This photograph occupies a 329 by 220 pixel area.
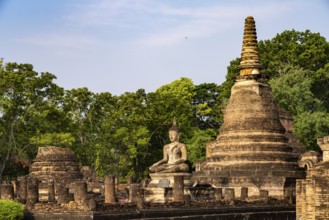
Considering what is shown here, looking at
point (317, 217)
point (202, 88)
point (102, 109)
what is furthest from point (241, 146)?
point (202, 88)

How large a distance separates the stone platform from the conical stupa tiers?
8.33 metres

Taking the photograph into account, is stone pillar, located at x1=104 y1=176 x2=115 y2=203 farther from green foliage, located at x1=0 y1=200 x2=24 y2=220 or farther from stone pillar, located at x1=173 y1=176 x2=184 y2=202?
green foliage, located at x1=0 y1=200 x2=24 y2=220

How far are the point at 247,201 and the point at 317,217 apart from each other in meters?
10.7

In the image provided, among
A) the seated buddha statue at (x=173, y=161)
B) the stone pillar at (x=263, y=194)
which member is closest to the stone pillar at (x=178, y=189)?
the seated buddha statue at (x=173, y=161)

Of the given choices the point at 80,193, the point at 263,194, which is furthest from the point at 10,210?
the point at 263,194

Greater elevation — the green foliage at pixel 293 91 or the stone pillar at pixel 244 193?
the green foliage at pixel 293 91

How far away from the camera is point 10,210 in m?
23.2

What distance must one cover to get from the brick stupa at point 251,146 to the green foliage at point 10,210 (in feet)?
35.8

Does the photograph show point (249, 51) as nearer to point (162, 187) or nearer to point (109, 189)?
point (162, 187)

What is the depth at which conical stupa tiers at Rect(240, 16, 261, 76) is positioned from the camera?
35.6 meters

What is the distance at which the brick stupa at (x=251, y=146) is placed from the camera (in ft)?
105

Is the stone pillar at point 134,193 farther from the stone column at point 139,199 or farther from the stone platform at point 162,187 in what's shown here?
the stone platform at point 162,187

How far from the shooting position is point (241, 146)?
33469mm

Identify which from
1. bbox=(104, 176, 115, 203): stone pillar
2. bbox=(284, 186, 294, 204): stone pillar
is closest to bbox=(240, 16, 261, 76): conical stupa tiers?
bbox=(284, 186, 294, 204): stone pillar
